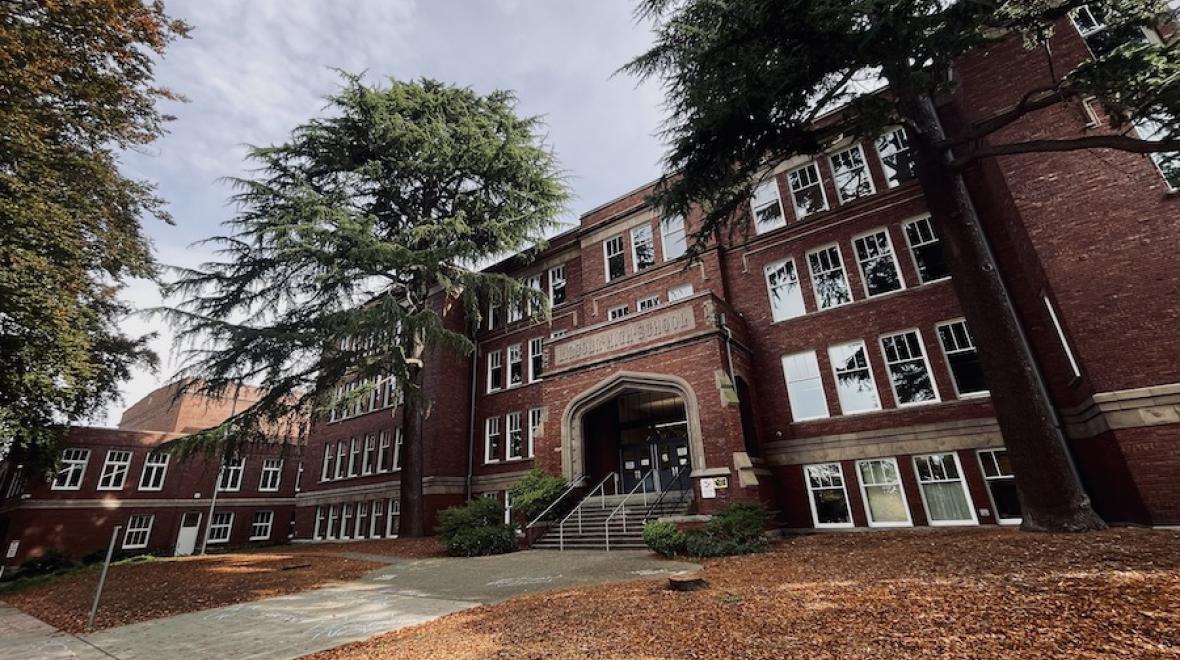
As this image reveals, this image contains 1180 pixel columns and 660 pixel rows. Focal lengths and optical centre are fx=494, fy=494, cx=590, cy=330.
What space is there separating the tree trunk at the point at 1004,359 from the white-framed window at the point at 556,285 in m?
16.1

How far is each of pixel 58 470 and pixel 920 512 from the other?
31772 mm

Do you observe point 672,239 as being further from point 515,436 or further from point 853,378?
point 515,436

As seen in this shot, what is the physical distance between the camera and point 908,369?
49.0 feet

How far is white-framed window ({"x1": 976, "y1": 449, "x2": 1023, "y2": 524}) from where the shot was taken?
41.5 feet

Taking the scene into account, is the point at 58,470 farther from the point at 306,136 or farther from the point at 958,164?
the point at 958,164

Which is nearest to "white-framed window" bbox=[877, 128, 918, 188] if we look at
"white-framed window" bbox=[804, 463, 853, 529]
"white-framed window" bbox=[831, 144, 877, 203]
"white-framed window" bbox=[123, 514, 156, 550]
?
"white-framed window" bbox=[831, 144, 877, 203]

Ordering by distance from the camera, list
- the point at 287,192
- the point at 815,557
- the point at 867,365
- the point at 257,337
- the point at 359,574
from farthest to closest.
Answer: the point at 287,192, the point at 257,337, the point at 867,365, the point at 359,574, the point at 815,557

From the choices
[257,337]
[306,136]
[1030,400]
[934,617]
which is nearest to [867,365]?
[1030,400]

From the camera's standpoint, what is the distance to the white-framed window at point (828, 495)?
584 inches

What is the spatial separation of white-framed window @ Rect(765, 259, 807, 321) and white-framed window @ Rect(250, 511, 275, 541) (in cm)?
4057

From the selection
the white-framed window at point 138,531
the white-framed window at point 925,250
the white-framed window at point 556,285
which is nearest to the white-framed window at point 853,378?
the white-framed window at point 925,250

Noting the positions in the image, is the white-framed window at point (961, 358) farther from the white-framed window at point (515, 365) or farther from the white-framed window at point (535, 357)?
the white-framed window at point (515, 365)

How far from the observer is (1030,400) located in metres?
9.97

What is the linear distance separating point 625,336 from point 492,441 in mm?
10618
